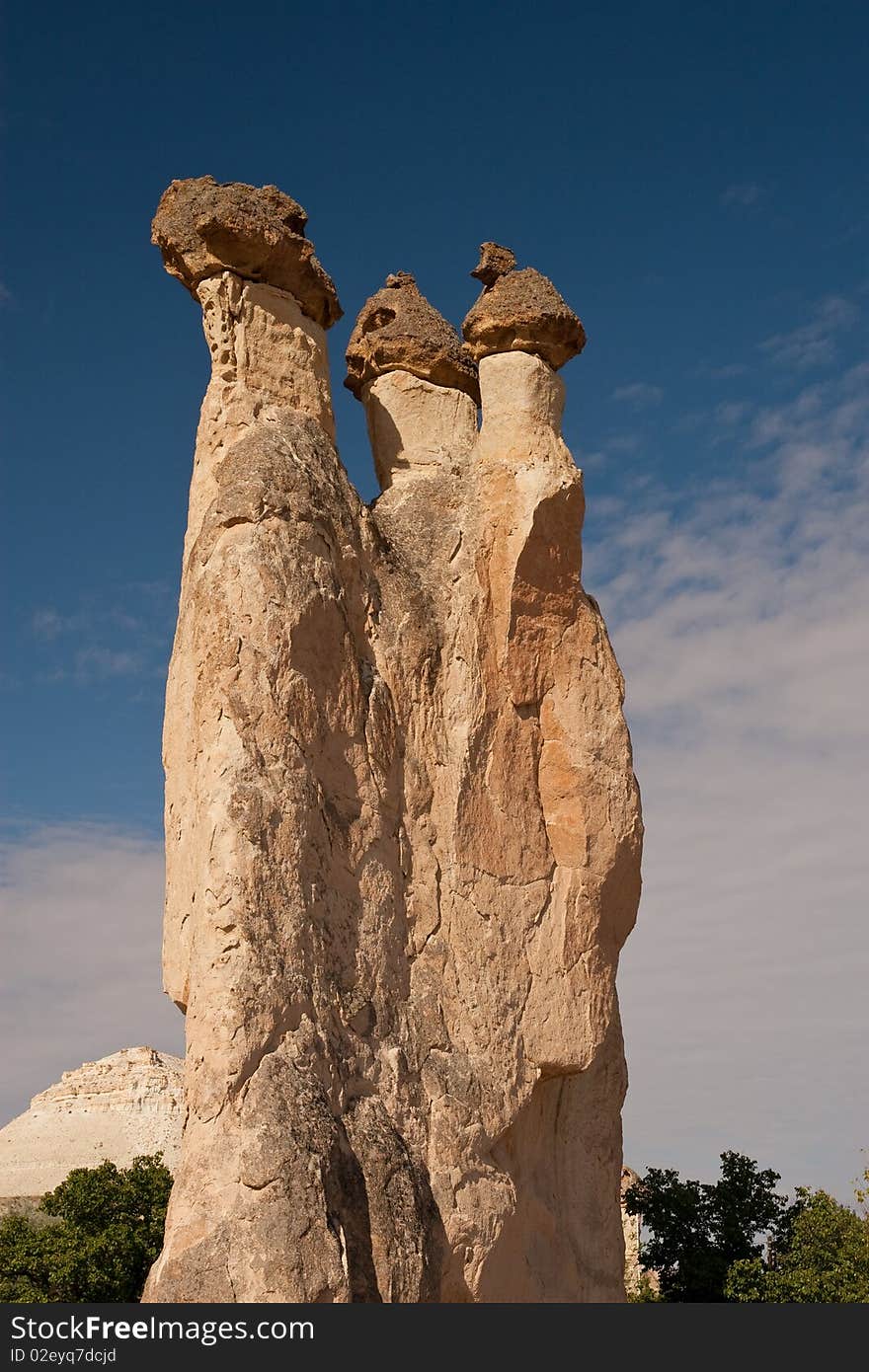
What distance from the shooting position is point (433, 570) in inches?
588

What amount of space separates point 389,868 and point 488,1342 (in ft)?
13.8

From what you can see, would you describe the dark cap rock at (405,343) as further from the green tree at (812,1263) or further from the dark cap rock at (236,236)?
the green tree at (812,1263)

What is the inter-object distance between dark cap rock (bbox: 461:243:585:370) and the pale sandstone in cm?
2586

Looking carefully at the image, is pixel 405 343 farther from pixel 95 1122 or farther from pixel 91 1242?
pixel 95 1122

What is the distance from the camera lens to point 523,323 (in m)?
15.9

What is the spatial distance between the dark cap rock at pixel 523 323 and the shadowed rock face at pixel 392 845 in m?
0.24

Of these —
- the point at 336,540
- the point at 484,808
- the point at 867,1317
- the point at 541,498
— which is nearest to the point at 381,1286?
the point at 867,1317

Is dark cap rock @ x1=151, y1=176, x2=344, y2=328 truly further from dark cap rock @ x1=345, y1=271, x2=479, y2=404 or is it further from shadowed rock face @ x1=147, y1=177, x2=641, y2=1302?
dark cap rock @ x1=345, y1=271, x2=479, y2=404

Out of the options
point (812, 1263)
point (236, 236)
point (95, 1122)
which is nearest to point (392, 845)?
point (236, 236)

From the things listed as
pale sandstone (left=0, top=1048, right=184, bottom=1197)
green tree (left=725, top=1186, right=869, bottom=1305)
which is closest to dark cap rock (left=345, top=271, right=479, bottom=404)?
green tree (left=725, top=1186, right=869, bottom=1305)

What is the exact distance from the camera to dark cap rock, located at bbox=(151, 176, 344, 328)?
1416 centimetres

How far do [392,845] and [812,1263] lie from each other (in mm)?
12512

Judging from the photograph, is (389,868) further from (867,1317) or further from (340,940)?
(867,1317)

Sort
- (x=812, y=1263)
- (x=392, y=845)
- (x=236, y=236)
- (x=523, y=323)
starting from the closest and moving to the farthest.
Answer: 1. (x=392, y=845)
2. (x=236, y=236)
3. (x=523, y=323)
4. (x=812, y=1263)
